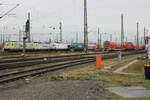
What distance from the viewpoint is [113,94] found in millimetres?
9109

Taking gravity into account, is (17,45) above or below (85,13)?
below

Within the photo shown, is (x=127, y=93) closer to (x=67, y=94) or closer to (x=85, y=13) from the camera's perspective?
(x=67, y=94)

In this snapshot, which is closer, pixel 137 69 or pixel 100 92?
pixel 100 92

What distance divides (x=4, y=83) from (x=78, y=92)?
4.55m

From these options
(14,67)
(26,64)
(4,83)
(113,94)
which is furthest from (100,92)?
(26,64)

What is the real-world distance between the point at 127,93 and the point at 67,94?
237cm

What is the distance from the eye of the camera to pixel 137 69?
60.0 ft

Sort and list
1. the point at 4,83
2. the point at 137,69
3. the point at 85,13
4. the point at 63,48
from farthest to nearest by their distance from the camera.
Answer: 1. the point at 63,48
2. the point at 85,13
3. the point at 137,69
4. the point at 4,83

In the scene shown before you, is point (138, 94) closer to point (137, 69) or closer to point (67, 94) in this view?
point (67, 94)

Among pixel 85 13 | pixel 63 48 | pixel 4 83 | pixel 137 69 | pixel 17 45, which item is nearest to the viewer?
pixel 4 83

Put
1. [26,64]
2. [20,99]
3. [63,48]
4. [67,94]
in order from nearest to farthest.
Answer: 1. [20,99]
2. [67,94]
3. [26,64]
4. [63,48]

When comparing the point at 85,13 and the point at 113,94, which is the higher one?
the point at 85,13

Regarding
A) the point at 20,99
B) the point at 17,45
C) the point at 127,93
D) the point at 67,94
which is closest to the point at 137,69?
the point at 127,93

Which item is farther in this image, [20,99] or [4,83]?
[4,83]
